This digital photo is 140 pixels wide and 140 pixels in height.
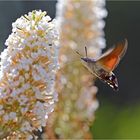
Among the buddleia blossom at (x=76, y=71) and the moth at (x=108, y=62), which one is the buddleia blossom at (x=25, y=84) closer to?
the moth at (x=108, y=62)

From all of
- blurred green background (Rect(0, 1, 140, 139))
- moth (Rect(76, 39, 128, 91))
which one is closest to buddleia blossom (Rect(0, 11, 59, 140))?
moth (Rect(76, 39, 128, 91))

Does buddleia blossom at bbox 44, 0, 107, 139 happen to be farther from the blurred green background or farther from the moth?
the blurred green background

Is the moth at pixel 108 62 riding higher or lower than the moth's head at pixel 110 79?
higher

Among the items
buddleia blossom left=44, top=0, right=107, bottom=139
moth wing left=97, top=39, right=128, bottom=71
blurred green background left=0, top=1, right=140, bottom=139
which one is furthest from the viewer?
blurred green background left=0, top=1, right=140, bottom=139

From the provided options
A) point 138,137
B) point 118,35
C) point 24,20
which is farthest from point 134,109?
point 24,20

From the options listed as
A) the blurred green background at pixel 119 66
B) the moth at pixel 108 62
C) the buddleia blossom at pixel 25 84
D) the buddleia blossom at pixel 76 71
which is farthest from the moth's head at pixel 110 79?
the blurred green background at pixel 119 66
